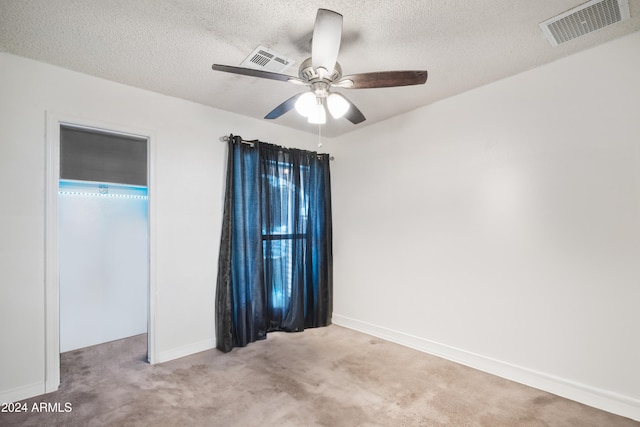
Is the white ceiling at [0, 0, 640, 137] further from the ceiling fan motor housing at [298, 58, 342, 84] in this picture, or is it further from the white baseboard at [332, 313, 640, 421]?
the white baseboard at [332, 313, 640, 421]

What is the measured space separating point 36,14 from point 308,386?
3042 millimetres

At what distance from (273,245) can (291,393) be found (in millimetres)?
1643

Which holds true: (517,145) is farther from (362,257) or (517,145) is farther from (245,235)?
(245,235)

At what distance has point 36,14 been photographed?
1.81 meters

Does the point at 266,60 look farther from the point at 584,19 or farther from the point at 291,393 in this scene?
the point at 291,393

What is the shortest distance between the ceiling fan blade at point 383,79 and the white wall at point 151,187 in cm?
186

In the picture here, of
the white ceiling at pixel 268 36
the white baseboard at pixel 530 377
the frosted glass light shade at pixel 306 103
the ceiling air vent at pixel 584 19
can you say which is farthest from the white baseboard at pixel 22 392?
the ceiling air vent at pixel 584 19

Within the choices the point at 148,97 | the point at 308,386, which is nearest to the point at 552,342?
the point at 308,386

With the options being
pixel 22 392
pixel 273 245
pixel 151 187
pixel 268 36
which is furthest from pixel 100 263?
pixel 268 36

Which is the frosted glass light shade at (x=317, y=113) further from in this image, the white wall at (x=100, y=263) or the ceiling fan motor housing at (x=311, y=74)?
the white wall at (x=100, y=263)

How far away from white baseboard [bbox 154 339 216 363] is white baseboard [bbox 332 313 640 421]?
1.85 metres

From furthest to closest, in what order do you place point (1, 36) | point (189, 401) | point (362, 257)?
point (362, 257) < point (189, 401) < point (1, 36)

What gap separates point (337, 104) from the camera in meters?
2.01

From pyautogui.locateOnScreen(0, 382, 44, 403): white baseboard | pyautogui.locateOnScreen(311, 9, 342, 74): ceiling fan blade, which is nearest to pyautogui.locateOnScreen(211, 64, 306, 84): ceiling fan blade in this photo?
pyautogui.locateOnScreen(311, 9, 342, 74): ceiling fan blade
